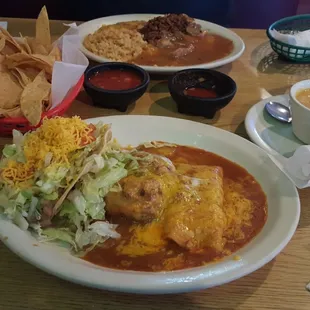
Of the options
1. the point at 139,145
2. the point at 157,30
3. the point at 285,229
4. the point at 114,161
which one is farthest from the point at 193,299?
the point at 157,30

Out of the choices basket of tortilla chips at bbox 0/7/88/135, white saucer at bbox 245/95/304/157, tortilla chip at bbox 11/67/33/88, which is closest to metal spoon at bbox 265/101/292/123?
white saucer at bbox 245/95/304/157

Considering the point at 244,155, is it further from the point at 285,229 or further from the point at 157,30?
the point at 157,30

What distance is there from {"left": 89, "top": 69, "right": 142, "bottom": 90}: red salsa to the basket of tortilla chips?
0.43 ft

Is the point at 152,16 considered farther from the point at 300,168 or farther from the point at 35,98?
the point at 300,168

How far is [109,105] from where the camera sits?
210cm

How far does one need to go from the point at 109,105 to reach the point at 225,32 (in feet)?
3.69

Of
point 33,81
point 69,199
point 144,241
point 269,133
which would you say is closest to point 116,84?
point 33,81

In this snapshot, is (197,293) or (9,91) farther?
(9,91)

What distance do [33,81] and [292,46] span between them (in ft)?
4.71

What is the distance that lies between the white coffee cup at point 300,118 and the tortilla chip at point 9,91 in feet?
3.57

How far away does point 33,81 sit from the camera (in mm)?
1898

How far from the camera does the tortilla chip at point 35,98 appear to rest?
171cm

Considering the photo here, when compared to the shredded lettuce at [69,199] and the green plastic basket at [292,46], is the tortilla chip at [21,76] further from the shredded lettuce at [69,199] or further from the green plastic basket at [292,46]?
the green plastic basket at [292,46]

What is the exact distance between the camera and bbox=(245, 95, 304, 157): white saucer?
1.81 metres
